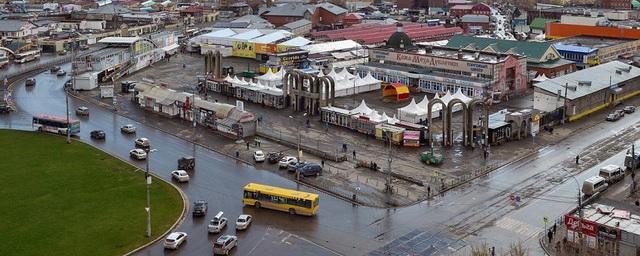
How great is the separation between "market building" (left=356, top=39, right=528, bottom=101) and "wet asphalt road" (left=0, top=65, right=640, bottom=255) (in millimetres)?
15265

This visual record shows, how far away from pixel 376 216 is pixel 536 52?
41335 millimetres

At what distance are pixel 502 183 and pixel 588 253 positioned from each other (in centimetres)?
1098

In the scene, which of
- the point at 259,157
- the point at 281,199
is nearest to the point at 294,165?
the point at 259,157

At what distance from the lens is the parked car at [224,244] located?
83.8 feet

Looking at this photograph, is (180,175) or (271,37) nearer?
(180,175)

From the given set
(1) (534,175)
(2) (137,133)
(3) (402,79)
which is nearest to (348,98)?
(3) (402,79)

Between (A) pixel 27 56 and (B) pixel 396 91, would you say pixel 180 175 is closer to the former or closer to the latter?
(B) pixel 396 91

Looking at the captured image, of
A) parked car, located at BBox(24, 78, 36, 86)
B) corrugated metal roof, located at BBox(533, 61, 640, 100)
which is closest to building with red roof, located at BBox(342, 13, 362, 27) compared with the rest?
corrugated metal roof, located at BBox(533, 61, 640, 100)

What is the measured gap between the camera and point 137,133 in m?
45.3

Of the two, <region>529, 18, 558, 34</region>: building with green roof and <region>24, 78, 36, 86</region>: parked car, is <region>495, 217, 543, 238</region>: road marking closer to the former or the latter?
<region>24, 78, 36, 86</region>: parked car

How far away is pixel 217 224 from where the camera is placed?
2798 cm

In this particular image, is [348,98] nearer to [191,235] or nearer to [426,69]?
[426,69]

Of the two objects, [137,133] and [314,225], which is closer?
[314,225]

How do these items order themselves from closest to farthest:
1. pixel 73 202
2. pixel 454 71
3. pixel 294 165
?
pixel 73 202 < pixel 294 165 < pixel 454 71
